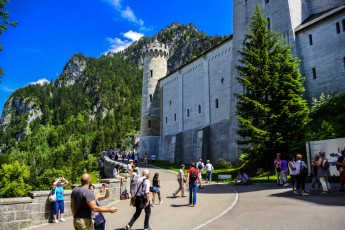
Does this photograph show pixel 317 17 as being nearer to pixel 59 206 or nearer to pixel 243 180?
pixel 243 180

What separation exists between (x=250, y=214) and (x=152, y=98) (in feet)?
151

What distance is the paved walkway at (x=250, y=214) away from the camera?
25.2 ft

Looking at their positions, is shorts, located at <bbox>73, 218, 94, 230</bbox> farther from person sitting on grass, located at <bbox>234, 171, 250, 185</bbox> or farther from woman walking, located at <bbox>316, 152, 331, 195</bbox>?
person sitting on grass, located at <bbox>234, 171, 250, 185</bbox>

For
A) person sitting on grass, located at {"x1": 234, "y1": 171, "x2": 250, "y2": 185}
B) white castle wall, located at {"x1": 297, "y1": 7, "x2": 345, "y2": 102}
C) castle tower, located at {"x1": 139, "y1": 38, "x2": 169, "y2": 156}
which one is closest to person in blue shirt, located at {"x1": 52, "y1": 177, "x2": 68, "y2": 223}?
person sitting on grass, located at {"x1": 234, "y1": 171, "x2": 250, "y2": 185}

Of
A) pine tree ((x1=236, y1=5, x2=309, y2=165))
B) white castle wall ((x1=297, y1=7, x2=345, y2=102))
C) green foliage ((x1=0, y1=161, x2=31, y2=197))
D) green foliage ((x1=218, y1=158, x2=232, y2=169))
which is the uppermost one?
white castle wall ((x1=297, y1=7, x2=345, y2=102))

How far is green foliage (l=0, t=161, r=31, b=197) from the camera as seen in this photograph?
4797 centimetres

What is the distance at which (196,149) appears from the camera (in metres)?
39.4

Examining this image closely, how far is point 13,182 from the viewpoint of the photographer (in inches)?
1973

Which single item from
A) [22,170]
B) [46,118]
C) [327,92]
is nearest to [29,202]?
[327,92]

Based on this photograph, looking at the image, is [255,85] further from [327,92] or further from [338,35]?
[338,35]

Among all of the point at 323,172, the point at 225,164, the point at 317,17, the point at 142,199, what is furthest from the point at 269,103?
the point at 142,199

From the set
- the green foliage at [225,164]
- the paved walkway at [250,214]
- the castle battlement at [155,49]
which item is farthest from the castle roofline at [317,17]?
the castle battlement at [155,49]

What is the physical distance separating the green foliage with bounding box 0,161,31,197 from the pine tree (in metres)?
42.6

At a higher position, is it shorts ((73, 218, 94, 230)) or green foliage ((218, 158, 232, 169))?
green foliage ((218, 158, 232, 169))
